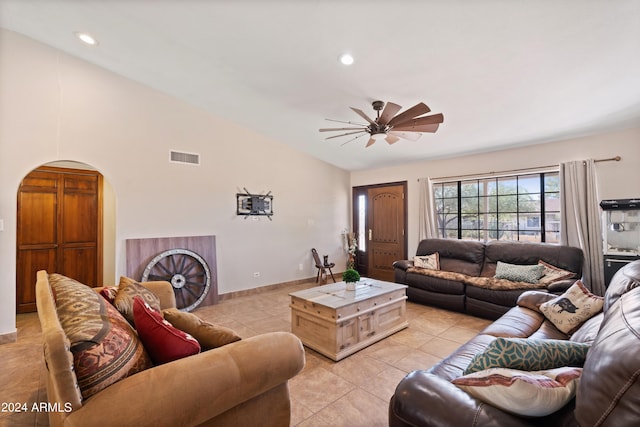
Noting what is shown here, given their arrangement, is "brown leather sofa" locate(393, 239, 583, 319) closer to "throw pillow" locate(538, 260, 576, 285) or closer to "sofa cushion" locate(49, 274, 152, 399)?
"throw pillow" locate(538, 260, 576, 285)

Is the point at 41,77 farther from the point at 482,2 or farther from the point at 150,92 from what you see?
the point at 482,2

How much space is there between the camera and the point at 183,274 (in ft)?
13.8

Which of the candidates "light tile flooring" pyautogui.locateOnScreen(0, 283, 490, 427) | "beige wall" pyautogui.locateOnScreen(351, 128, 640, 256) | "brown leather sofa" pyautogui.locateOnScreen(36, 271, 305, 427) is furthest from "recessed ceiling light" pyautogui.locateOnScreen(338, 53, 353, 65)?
"beige wall" pyautogui.locateOnScreen(351, 128, 640, 256)

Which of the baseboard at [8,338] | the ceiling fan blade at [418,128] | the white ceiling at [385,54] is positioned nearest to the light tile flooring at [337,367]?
the baseboard at [8,338]

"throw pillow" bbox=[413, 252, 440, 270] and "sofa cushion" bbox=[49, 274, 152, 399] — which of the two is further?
"throw pillow" bbox=[413, 252, 440, 270]

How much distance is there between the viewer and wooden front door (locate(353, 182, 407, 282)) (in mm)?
5953

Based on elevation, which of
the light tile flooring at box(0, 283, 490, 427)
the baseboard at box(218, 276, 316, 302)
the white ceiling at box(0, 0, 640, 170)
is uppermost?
the white ceiling at box(0, 0, 640, 170)

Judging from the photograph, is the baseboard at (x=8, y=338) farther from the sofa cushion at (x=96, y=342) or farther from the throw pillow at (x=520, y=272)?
the throw pillow at (x=520, y=272)

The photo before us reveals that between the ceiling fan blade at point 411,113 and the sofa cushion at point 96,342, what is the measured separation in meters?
2.72

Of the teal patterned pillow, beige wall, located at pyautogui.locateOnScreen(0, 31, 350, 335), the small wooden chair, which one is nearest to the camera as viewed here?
the teal patterned pillow

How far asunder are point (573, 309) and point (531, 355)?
1606 mm

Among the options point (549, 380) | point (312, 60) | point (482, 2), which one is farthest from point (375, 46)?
point (549, 380)

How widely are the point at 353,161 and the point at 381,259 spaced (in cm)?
227

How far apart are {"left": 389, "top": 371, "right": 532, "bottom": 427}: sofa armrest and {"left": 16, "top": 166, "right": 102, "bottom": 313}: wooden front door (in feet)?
16.5
